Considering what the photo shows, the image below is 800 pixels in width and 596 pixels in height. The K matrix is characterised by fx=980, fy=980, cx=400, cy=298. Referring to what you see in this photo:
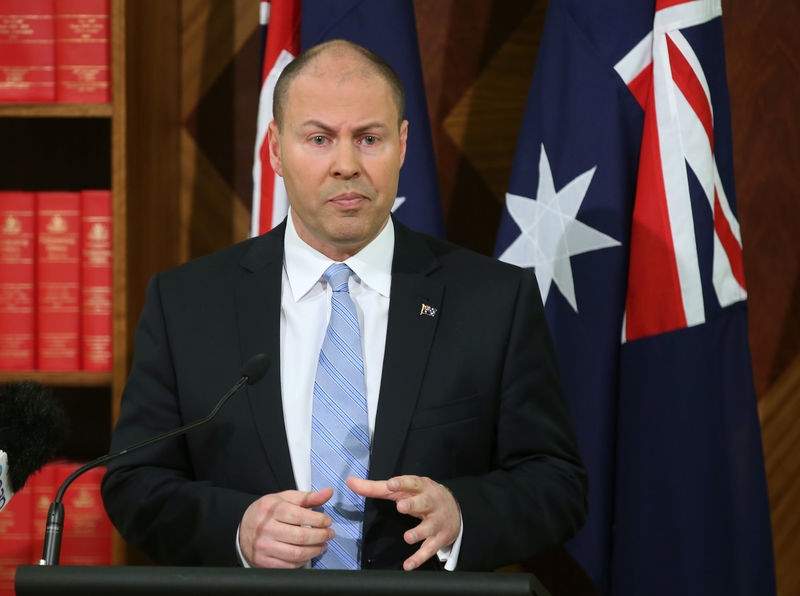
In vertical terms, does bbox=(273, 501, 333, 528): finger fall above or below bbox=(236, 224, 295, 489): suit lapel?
below

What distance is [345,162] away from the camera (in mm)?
1685

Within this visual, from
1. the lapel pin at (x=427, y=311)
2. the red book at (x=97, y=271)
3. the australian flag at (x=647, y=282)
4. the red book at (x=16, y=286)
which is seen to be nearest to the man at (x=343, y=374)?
the lapel pin at (x=427, y=311)

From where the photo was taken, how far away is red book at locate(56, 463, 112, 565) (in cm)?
238

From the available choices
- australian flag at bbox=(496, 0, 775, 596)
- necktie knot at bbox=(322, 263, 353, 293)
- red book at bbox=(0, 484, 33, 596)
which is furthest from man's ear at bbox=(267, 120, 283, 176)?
red book at bbox=(0, 484, 33, 596)

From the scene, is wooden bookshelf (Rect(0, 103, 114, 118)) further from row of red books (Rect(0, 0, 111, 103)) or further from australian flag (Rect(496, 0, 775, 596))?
australian flag (Rect(496, 0, 775, 596))

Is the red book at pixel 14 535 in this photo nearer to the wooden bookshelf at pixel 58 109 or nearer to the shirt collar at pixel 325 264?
the wooden bookshelf at pixel 58 109

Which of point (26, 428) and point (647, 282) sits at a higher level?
point (647, 282)

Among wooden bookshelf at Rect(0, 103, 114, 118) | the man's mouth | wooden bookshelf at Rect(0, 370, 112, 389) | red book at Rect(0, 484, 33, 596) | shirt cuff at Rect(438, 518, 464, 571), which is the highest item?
wooden bookshelf at Rect(0, 103, 114, 118)

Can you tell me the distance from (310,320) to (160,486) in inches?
15.1

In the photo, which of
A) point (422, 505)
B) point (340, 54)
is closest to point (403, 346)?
point (422, 505)

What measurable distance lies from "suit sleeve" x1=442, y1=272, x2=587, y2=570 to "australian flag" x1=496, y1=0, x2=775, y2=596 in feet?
1.41

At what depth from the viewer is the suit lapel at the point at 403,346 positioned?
1.64 metres

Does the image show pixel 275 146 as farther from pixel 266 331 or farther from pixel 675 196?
pixel 675 196

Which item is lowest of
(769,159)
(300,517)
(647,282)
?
(300,517)
